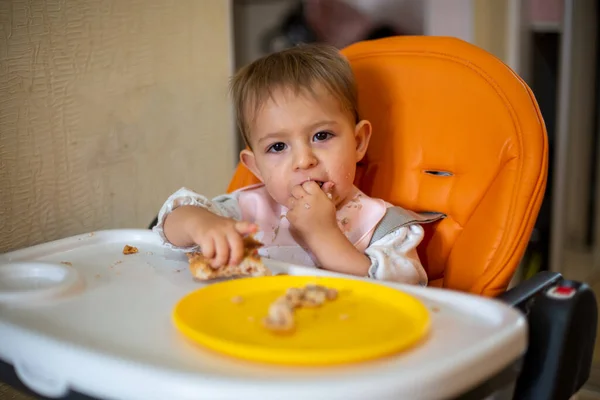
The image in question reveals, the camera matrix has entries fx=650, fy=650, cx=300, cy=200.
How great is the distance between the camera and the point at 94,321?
0.71 metres

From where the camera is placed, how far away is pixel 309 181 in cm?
101

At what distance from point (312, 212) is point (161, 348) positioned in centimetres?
39

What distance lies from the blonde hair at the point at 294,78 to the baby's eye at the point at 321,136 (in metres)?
0.05

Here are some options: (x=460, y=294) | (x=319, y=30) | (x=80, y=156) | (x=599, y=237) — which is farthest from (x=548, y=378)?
(x=599, y=237)

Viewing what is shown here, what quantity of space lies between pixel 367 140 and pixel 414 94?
0.36 ft

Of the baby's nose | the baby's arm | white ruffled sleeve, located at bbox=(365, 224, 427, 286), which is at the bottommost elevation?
white ruffled sleeve, located at bbox=(365, 224, 427, 286)

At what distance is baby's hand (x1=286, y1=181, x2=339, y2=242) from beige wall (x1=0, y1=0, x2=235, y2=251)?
0.42m

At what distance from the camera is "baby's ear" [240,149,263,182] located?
44.9 inches

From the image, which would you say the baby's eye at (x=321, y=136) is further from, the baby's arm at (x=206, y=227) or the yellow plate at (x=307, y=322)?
the yellow plate at (x=307, y=322)

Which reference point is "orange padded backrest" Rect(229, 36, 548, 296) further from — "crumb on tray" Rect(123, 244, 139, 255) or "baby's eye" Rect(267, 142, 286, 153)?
"crumb on tray" Rect(123, 244, 139, 255)

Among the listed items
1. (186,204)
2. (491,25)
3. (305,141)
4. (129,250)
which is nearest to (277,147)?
(305,141)

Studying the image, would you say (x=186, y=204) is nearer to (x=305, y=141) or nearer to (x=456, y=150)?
(x=305, y=141)

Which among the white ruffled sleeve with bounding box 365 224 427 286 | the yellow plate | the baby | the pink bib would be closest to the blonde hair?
the baby

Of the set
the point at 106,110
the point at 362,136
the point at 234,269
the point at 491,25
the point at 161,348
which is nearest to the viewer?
the point at 161,348
